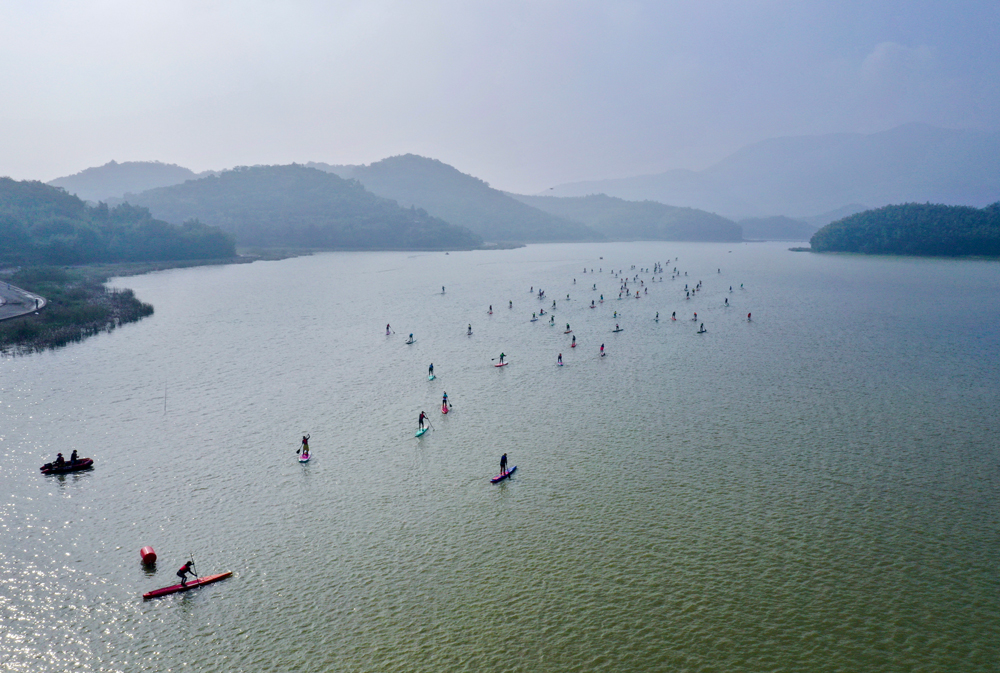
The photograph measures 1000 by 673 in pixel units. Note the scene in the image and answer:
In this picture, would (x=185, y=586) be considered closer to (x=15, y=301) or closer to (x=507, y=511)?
(x=507, y=511)

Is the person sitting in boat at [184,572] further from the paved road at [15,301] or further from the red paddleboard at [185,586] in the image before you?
the paved road at [15,301]

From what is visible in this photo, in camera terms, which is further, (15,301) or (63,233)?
(63,233)

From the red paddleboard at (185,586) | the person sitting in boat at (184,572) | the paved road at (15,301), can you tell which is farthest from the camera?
the paved road at (15,301)

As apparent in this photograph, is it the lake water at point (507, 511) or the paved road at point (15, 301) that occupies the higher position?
the paved road at point (15, 301)

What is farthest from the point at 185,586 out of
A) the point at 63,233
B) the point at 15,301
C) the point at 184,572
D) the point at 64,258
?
the point at 63,233

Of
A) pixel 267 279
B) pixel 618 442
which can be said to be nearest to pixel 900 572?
pixel 618 442

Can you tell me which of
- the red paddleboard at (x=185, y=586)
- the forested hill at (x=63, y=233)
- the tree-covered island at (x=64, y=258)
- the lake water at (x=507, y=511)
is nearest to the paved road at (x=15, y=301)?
the tree-covered island at (x=64, y=258)
